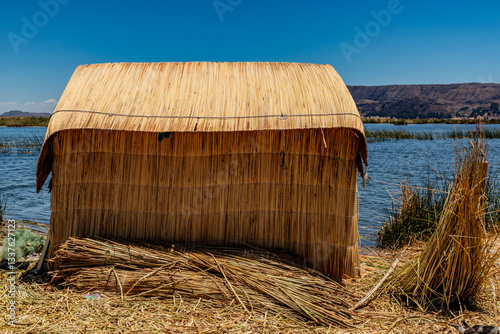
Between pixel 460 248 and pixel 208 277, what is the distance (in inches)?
91.7

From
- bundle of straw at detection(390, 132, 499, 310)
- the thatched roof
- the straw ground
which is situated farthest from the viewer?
the thatched roof

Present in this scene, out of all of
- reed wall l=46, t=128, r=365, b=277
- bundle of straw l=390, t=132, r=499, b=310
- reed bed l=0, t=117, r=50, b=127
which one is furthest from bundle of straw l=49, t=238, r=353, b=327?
reed bed l=0, t=117, r=50, b=127

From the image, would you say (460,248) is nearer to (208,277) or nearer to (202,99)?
(208,277)

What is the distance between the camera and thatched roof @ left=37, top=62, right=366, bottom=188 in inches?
154

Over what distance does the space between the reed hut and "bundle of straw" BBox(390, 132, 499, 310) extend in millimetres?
799

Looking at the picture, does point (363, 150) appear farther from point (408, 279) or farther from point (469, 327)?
point (469, 327)

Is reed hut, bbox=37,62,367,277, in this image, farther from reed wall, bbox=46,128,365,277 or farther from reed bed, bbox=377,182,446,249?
reed bed, bbox=377,182,446,249

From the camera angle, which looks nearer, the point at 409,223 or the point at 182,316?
the point at 182,316

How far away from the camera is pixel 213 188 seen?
414 cm

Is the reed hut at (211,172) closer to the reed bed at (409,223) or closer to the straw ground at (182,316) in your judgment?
the straw ground at (182,316)

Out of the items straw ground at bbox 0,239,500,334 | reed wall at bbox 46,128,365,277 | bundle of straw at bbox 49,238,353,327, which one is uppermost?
reed wall at bbox 46,128,365,277

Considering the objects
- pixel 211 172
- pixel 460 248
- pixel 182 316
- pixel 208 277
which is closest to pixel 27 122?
pixel 211 172

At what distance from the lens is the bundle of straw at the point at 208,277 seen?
3.54 meters

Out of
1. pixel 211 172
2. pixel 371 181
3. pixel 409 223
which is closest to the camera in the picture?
pixel 211 172
